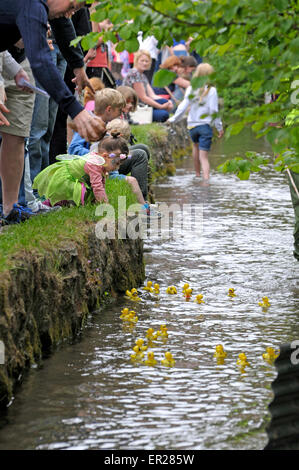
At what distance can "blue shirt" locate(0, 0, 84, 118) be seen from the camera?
5.39m

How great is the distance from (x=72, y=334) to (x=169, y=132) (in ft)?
35.0

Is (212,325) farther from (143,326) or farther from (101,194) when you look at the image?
(101,194)

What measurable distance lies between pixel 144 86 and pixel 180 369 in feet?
33.4

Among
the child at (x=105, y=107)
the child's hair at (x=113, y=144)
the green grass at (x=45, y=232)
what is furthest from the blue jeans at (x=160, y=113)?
the green grass at (x=45, y=232)

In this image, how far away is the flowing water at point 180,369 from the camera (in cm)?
434

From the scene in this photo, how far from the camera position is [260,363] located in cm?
538

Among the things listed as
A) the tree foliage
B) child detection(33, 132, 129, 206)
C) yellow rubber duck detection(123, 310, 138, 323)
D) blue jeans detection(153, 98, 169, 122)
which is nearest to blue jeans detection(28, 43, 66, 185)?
child detection(33, 132, 129, 206)

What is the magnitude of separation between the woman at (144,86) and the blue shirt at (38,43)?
8822mm

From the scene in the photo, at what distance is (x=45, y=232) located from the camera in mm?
5984

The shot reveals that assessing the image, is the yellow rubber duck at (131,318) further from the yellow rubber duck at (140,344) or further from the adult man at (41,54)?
the adult man at (41,54)

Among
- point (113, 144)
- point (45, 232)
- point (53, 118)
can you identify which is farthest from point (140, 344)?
point (53, 118)

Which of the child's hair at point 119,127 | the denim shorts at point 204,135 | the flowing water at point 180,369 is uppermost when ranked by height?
the denim shorts at point 204,135
